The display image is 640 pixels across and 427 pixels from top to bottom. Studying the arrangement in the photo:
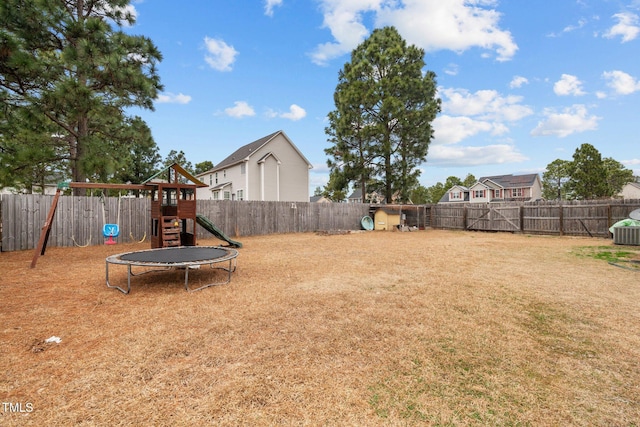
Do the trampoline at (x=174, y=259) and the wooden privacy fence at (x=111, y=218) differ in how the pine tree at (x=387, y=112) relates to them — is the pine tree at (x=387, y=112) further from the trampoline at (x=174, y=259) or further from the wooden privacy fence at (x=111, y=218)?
the trampoline at (x=174, y=259)

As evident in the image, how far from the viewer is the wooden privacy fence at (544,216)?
13.4 meters

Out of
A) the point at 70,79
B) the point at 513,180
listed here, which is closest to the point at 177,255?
the point at 70,79

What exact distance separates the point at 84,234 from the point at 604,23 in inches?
752

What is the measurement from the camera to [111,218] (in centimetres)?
1105

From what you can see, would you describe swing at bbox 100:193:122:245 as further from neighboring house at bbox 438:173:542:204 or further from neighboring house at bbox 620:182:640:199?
neighboring house at bbox 620:182:640:199

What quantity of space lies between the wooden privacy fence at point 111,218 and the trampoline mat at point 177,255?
6.57m

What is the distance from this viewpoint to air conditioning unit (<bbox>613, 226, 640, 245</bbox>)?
1002cm

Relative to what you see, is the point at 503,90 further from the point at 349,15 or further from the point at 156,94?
the point at 156,94

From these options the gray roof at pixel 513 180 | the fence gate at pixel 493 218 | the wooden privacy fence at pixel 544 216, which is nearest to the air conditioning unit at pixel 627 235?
the wooden privacy fence at pixel 544 216

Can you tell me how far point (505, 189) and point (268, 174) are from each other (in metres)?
34.6

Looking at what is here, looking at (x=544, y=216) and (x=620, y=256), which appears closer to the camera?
(x=620, y=256)

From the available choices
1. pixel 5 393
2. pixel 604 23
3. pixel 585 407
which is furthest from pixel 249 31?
pixel 585 407

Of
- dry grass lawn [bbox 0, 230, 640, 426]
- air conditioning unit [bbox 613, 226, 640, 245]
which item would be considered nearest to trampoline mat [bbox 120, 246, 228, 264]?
dry grass lawn [bbox 0, 230, 640, 426]

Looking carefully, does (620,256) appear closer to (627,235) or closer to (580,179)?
(627,235)
